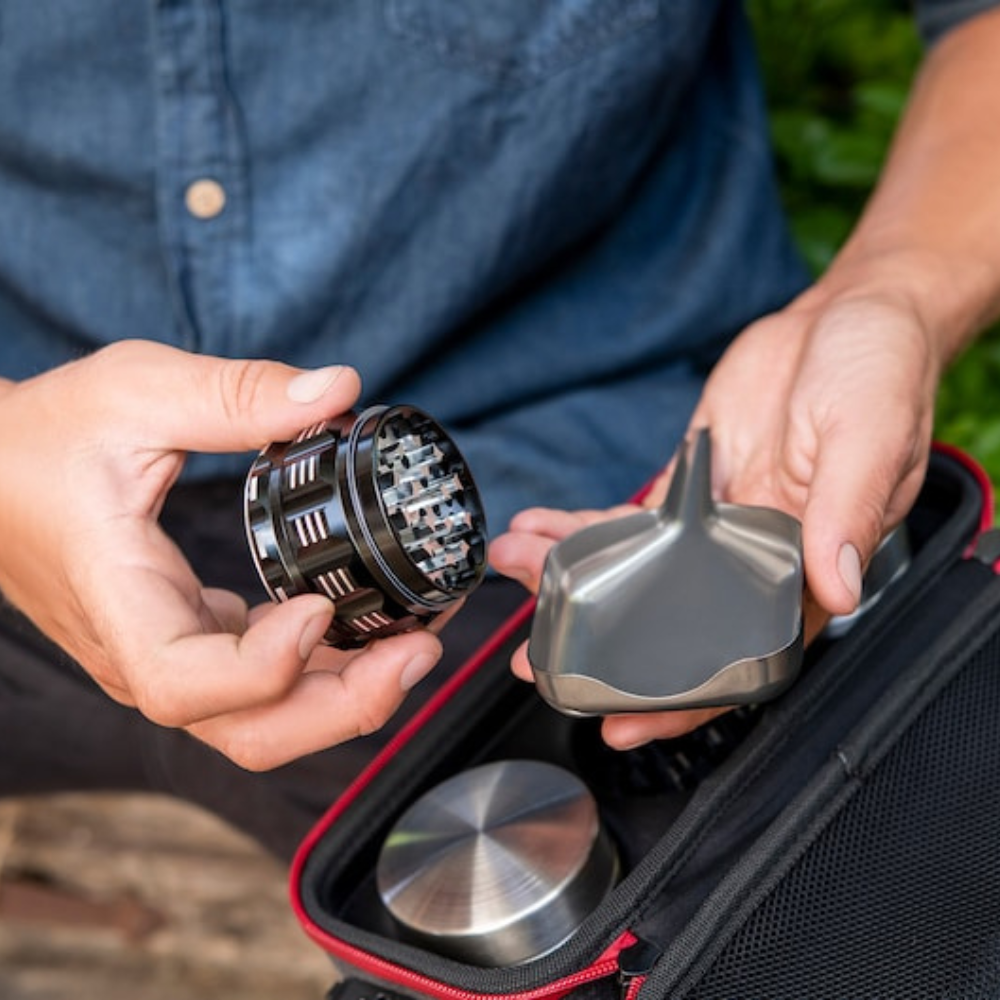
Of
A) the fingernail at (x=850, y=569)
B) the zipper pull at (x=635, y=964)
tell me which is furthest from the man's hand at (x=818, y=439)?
the zipper pull at (x=635, y=964)

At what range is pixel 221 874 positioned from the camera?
1667 mm

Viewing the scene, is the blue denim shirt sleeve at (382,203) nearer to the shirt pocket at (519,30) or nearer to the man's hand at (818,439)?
the shirt pocket at (519,30)

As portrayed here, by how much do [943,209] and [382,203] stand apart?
419mm

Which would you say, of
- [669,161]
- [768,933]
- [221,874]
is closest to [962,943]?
[768,933]

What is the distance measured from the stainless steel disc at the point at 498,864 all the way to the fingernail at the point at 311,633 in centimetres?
16

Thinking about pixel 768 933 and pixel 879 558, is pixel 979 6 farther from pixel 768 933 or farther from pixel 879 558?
pixel 768 933

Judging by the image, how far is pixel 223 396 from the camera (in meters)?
0.77

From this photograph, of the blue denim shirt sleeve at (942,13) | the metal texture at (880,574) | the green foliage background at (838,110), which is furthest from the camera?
the green foliage background at (838,110)

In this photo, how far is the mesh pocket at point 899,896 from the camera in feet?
2.20

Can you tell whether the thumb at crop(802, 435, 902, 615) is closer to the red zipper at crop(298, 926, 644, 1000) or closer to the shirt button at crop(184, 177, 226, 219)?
the red zipper at crop(298, 926, 644, 1000)

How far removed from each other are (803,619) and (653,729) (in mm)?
99

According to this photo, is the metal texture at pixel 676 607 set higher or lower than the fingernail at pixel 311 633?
lower

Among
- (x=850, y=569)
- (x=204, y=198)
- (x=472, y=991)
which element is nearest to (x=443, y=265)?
(x=204, y=198)

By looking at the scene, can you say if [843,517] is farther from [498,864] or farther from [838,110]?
[838,110]
